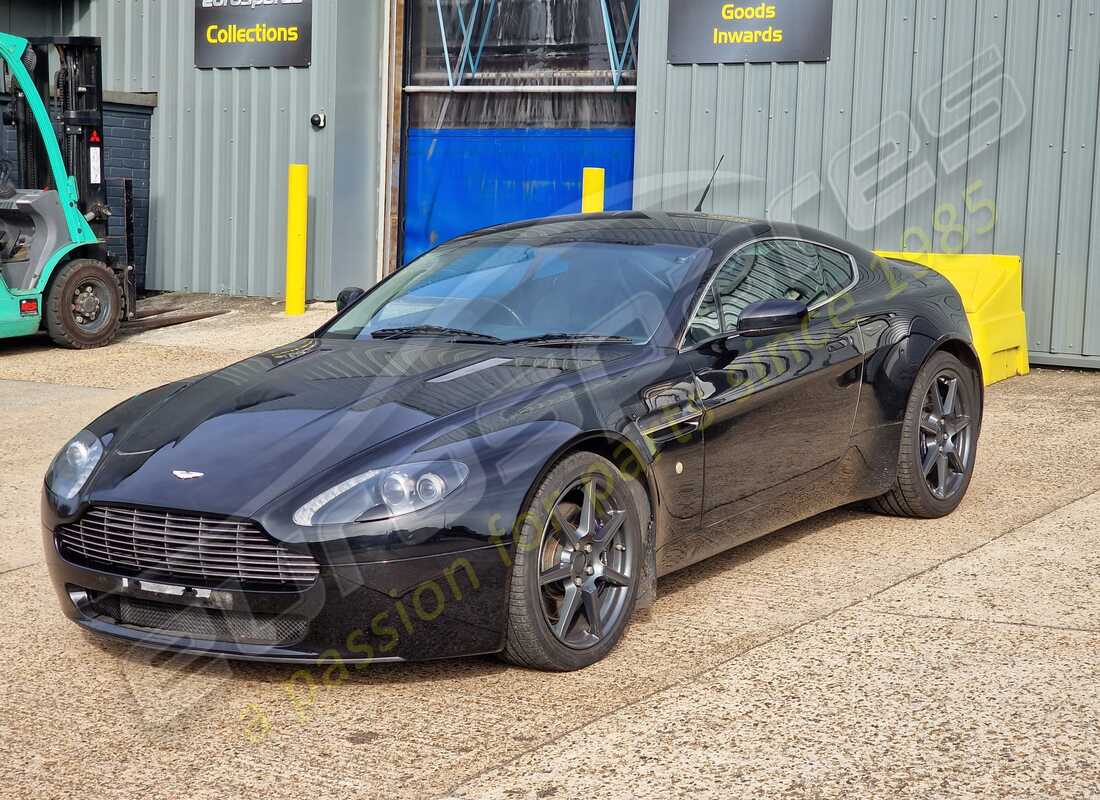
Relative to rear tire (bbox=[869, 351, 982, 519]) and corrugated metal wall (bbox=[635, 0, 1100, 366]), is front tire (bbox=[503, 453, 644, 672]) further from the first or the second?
corrugated metal wall (bbox=[635, 0, 1100, 366])

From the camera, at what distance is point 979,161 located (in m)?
11.7

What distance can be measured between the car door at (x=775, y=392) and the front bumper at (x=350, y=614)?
3.79 ft

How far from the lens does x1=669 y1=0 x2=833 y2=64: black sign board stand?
40.6 feet

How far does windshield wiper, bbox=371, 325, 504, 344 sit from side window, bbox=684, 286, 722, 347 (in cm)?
68

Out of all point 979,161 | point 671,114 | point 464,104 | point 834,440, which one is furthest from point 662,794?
point 464,104

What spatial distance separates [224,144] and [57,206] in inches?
148

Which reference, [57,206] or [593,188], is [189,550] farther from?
[593,188]

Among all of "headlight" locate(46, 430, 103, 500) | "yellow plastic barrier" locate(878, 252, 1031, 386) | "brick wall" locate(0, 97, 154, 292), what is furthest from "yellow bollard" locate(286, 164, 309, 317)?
"headlight" locate(46, 430, 103, 500)

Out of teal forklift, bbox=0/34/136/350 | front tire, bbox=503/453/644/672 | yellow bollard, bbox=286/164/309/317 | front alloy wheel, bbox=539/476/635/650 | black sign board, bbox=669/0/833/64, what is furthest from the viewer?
yellow bollard, bbox=286/164/309/317

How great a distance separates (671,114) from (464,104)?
2.69 m

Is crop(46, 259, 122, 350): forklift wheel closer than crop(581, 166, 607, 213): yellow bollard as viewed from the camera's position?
Yes

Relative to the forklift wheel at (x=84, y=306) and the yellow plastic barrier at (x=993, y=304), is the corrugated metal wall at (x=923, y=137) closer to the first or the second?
the yellow plastic barrier at (x=993, y=304)

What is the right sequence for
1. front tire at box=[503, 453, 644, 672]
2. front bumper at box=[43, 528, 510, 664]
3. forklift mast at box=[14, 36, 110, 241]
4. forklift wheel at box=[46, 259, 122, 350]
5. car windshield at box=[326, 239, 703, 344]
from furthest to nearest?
forklift mast at box=[14, 36, 110, 241] < forklift wheel at box=[46, 259, 122, 350] < car windshield at box=[326, 239, 703, 344] < front tire at box=[503, 453, 644, 672] < front bumper at box=[43, 528, 510, 664]

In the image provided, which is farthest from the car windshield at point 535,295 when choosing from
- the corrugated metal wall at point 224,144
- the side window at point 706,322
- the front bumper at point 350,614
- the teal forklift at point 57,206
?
the corrugated metal wall at point 224,144
